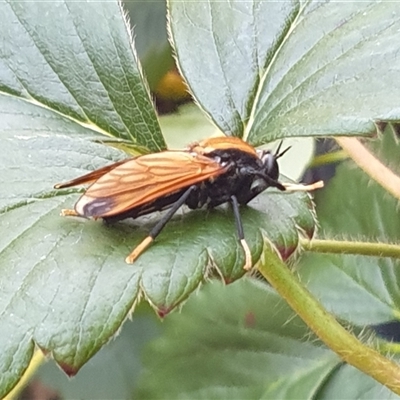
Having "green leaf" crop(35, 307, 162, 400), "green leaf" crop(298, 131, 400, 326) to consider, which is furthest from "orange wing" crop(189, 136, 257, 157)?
"green leaf" crop(35, 307, 162, 400)

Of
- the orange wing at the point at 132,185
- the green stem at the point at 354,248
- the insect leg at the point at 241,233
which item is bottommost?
the green stem at the point at 354,248

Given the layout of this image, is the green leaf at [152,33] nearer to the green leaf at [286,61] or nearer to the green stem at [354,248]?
the green leaf at [286,61]

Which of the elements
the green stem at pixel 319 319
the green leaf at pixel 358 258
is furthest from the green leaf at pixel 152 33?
the green stem at pixel 319 319

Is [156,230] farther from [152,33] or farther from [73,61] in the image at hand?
[152,33]

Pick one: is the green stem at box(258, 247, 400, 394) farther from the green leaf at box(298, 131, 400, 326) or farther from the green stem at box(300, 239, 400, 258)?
the green leaf at box(298, 131, 400, 326)

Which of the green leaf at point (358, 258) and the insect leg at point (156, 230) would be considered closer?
the insect leg at point (156, 230)
